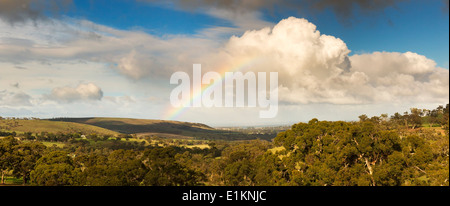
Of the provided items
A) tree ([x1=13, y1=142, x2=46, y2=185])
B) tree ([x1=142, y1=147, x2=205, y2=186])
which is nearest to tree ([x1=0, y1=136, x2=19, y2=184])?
tree ([x1=13, y1=142, x2=46, y2=185])

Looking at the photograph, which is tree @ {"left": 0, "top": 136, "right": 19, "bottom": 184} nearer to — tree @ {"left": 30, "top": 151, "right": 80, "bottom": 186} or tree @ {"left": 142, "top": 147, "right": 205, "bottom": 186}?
tree @ {"left": 30, "top": 151, "right": 80, "bottom": 186}

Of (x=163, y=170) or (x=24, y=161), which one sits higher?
(x=163, y=170)

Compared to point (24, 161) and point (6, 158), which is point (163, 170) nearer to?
point (24, 161)

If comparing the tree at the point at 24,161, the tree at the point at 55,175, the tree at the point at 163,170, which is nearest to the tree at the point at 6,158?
the tree at the point at 24,161

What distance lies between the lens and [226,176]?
183ft

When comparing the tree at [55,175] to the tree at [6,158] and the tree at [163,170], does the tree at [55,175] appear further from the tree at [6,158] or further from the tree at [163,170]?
the tree at [163,170]

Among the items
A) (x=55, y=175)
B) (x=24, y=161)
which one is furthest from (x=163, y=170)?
(x=24, y=161)

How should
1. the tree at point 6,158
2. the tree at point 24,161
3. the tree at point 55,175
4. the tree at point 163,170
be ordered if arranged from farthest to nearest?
the tree at point 24,161, the tree at point 6,158, the tree at point 55,175, the tree at point 163,170

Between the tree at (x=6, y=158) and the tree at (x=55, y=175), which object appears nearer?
the tree at (x=55, y=175)
